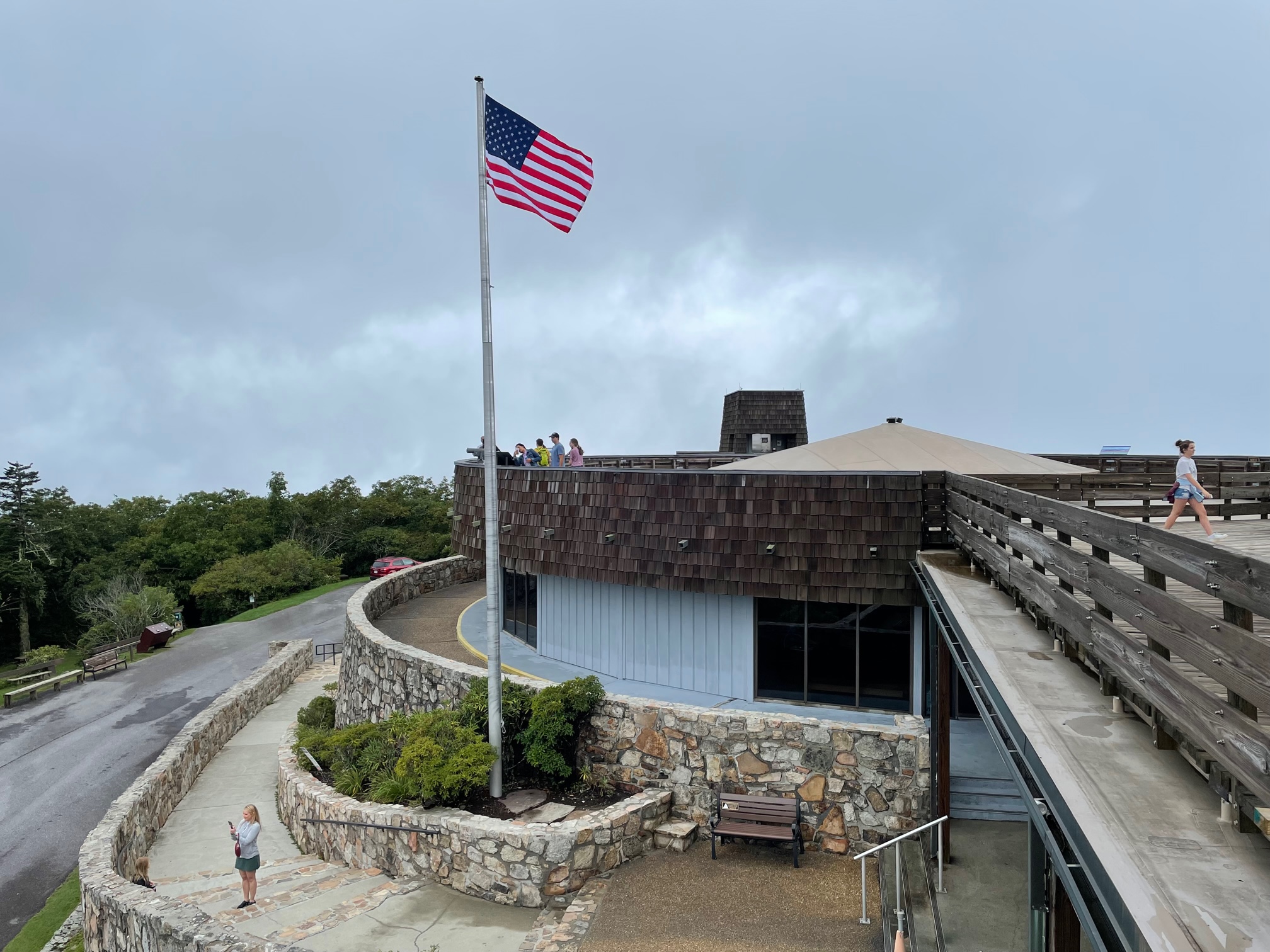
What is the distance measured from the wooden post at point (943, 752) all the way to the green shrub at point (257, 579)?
46874mm

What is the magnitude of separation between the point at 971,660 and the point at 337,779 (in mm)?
10321

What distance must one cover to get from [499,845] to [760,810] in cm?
327

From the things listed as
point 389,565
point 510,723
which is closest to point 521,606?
point 510,723

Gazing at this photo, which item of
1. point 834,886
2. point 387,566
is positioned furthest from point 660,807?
point 387,566

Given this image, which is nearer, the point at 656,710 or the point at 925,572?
the point at 925,572

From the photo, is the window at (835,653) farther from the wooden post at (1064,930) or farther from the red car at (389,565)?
the red car at (389,565)

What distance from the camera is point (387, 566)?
40906mm

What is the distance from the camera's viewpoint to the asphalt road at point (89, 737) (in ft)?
54.1

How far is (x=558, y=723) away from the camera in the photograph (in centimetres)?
1134

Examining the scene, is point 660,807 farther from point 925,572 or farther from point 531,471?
point 531,471

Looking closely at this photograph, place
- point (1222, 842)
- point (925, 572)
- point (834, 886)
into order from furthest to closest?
point (925, 572) → point (834, 886) → point (1222, 842)

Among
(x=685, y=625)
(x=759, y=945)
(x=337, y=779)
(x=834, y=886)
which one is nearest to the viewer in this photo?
(x=759, y=945)

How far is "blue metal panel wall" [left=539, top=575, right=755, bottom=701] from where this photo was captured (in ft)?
44.5

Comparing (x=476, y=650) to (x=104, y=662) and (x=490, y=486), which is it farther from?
(x=104, y=662)
